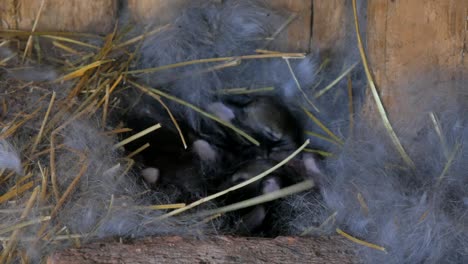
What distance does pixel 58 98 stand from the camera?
63.9 inches

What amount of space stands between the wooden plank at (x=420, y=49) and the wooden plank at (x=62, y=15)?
33.6 inches

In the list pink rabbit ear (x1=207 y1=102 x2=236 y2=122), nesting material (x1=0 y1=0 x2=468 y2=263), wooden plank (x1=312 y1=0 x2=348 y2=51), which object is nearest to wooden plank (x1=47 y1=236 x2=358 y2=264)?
nesting material (x1=0 y1=0 x2=468 y2=263)

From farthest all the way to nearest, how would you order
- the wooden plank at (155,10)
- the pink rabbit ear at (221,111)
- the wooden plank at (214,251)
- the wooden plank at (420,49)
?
the wooden plank at (155,10), the pink rabbit ear at (221,111), the wooden plank at (420,49), the wooden plank at (214,251)

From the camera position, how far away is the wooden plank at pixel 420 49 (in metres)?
1.62

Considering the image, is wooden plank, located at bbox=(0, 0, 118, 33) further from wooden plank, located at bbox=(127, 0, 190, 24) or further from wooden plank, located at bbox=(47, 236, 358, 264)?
wooden plank, located at bbox=(47, 236, 358, 264)

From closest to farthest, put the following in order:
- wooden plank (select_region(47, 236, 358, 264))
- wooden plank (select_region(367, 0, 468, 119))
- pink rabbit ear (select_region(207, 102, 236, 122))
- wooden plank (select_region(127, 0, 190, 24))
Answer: wooden plank (select_region(47, 236, 358, 264))
wooden plank (select_region(367, 0, 468, 119))
pink rabbit ear (select_region(207, 102, 236, 122))
wooden plank (select_region(127, 0, 190, 24))

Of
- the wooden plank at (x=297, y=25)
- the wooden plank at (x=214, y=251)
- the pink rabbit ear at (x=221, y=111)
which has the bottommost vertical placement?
the wooden plank at (x=214, y=251)

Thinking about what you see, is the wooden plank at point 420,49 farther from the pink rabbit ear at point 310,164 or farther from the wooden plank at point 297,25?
the wooden plank at point 297,25

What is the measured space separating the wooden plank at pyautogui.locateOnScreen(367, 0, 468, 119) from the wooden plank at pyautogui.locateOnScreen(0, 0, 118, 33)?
0.85 m

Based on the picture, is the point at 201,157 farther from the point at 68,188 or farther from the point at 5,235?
the point at 5,235

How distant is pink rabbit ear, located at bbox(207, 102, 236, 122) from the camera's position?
185cm

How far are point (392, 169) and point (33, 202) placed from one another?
81 centimetres

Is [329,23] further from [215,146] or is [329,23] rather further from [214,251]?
[214,251]

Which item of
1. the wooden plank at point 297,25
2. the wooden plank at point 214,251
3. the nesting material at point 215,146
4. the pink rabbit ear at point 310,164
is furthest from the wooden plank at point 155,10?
the wooden plank at point 214,251
